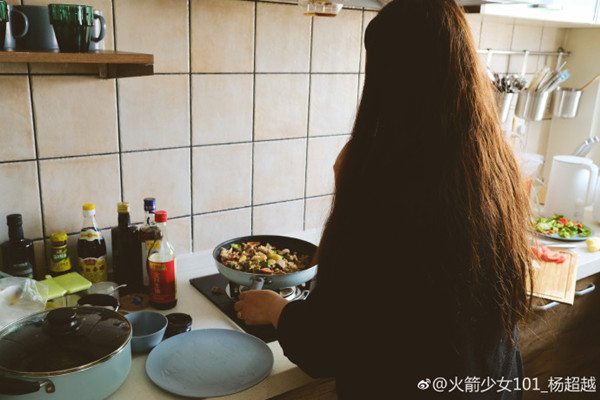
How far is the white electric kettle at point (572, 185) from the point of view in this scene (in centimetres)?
199

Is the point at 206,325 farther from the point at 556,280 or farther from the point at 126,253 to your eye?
the point at 556,280

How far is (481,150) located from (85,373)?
29.7 inches

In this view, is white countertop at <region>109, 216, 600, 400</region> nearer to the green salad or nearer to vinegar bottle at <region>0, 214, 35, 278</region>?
the green salad

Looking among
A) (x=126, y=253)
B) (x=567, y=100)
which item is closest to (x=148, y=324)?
(x=126, y=253)

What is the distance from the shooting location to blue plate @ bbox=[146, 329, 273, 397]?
3.18 ft

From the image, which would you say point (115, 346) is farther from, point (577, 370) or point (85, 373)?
point (577, 370)

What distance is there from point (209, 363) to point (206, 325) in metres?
0.17

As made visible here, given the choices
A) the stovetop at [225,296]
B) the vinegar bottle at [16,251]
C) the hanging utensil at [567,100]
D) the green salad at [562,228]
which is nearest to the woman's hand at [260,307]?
the stovetop at [225,296]

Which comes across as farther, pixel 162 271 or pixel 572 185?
pixel 572 185

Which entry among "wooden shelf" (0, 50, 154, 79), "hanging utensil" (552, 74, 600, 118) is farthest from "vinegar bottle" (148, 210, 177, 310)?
"hanging utensil" (552, 74, 600, 118)

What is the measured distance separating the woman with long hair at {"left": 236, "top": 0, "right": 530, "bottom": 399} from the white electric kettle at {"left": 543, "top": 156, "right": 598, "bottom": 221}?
125 cm

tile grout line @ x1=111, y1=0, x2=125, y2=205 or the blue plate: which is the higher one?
tile grout line @ x1=111, y1=0, x2=125, y2=205

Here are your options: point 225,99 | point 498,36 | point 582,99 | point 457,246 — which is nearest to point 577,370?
point 582,99

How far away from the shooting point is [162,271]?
3.99 ft
